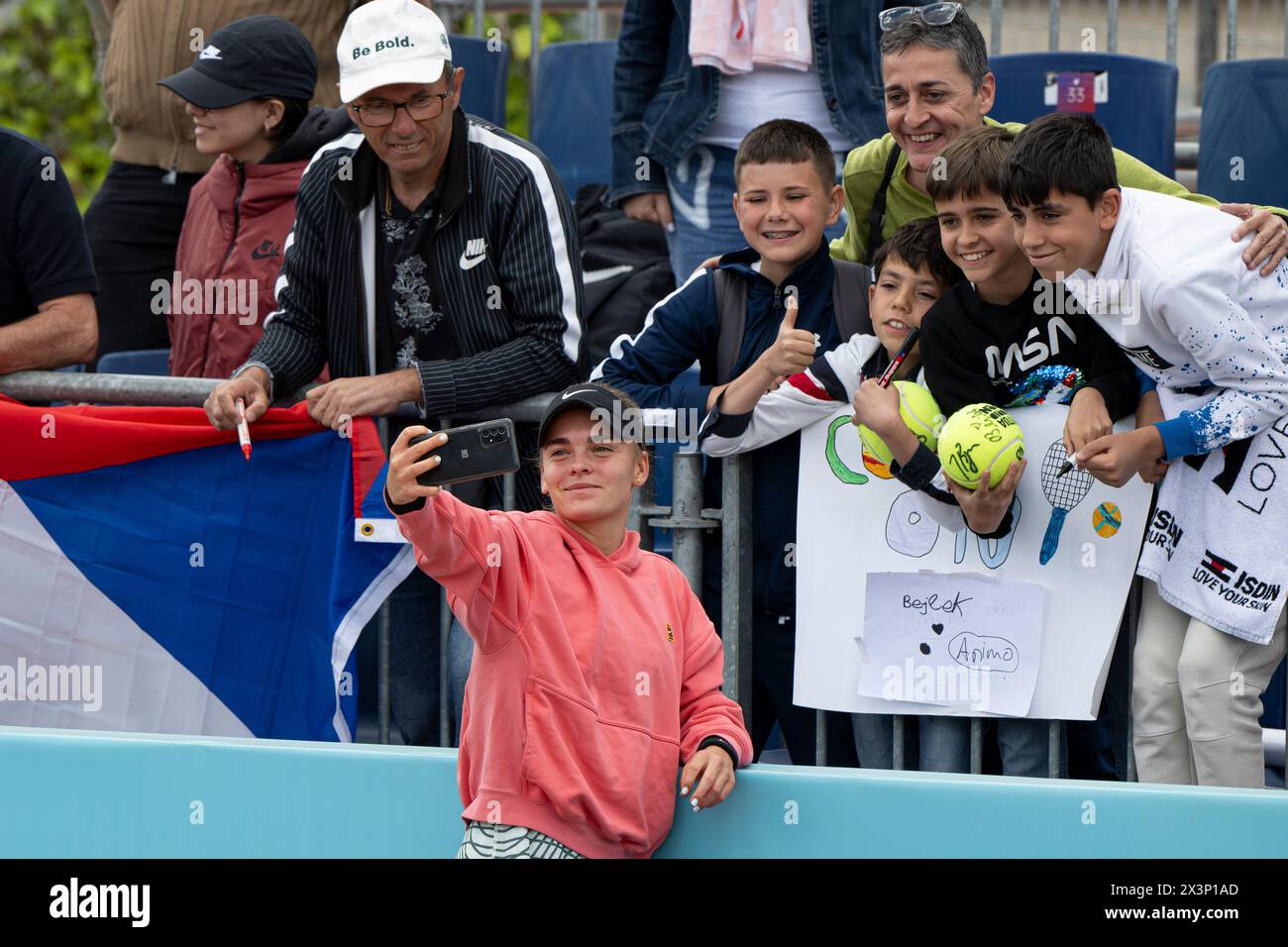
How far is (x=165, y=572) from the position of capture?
4.94 metres

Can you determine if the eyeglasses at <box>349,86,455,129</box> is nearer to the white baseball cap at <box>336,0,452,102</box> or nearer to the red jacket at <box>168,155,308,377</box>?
the white baseball cap at <box>336,0,452,102</box>

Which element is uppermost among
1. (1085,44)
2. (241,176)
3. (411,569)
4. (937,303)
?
(1085,44)

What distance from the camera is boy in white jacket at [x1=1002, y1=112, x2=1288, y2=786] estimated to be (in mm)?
3822

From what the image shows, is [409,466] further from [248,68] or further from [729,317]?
[248,68]

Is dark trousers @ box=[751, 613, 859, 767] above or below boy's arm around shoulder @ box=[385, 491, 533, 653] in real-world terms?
below

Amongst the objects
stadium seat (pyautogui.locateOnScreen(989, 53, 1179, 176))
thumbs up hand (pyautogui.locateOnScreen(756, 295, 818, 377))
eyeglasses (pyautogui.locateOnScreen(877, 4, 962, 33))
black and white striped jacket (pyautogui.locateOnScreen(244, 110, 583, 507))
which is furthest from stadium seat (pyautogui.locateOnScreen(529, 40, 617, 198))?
thumbs up hand (pyautogui.locateOnScreen(756, 295, 818, 377))

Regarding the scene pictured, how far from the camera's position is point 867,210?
4887mm

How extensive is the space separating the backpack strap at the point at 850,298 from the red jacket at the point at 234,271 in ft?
5.85

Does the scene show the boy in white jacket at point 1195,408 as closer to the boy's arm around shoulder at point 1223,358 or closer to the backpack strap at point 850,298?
the boy's arm around shoulder at point 1223,358

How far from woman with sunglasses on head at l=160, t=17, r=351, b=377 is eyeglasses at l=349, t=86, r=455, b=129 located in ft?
2.39

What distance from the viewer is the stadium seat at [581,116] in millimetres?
7367

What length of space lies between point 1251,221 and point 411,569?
2.33m
